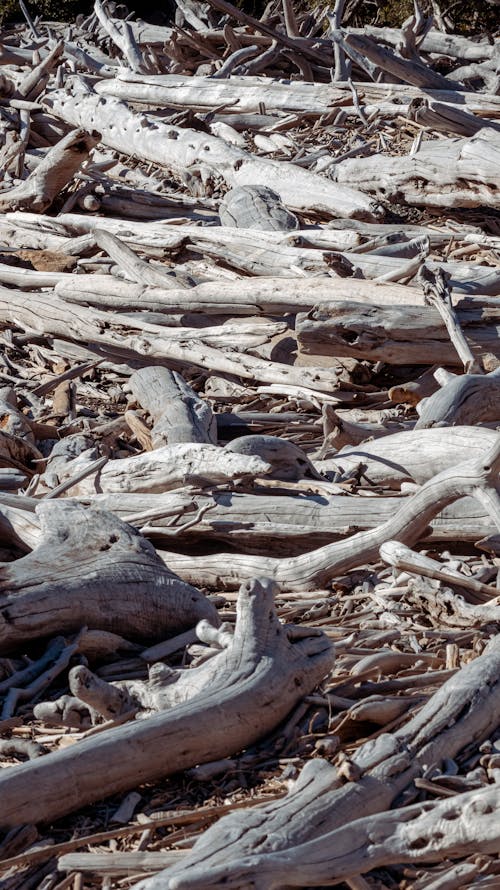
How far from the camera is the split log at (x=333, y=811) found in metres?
2.22

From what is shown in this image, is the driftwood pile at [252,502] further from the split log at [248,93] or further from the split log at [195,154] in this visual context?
the split log at [248,93]

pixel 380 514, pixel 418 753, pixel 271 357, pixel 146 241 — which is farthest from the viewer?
pixel 146 241

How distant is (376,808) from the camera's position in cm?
251

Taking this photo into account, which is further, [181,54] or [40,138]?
[181,54]

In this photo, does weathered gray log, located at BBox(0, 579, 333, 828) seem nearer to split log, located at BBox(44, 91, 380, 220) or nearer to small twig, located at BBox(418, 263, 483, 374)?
small twig, located at BBox(418, 263, 483, 374)

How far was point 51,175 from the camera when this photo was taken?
9203 millimetres

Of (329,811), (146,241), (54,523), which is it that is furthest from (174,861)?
(146,241)

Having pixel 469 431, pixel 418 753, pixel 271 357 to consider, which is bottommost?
pixel 271 357

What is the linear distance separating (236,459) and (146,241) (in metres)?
4.27

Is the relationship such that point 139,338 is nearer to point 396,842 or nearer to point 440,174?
point 440,174

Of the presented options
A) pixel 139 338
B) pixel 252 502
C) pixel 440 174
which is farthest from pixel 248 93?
pixel 252 502

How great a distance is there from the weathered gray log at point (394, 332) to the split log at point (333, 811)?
3357 millimetres

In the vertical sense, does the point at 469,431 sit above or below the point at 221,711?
below

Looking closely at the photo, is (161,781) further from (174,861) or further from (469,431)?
(469,431)
